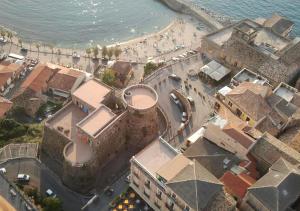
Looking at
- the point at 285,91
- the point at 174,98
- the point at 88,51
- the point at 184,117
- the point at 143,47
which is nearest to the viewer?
the point at 184,117

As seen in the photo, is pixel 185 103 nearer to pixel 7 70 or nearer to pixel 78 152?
pixel 78 152

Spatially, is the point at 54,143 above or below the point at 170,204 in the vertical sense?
below

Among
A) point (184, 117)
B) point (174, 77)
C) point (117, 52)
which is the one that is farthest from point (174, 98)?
point (117, 52)

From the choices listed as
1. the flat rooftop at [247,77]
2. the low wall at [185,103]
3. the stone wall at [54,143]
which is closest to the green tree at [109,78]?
the low wall at [185,103]

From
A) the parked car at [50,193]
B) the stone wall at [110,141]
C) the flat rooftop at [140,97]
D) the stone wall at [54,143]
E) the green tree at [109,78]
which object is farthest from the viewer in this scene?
the green tree at [109,78]

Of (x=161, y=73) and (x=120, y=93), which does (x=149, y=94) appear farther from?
(x=161, y=73)

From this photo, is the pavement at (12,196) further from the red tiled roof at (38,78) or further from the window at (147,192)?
the red tiled roof at (38,78)

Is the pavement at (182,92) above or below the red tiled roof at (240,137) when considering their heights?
below
